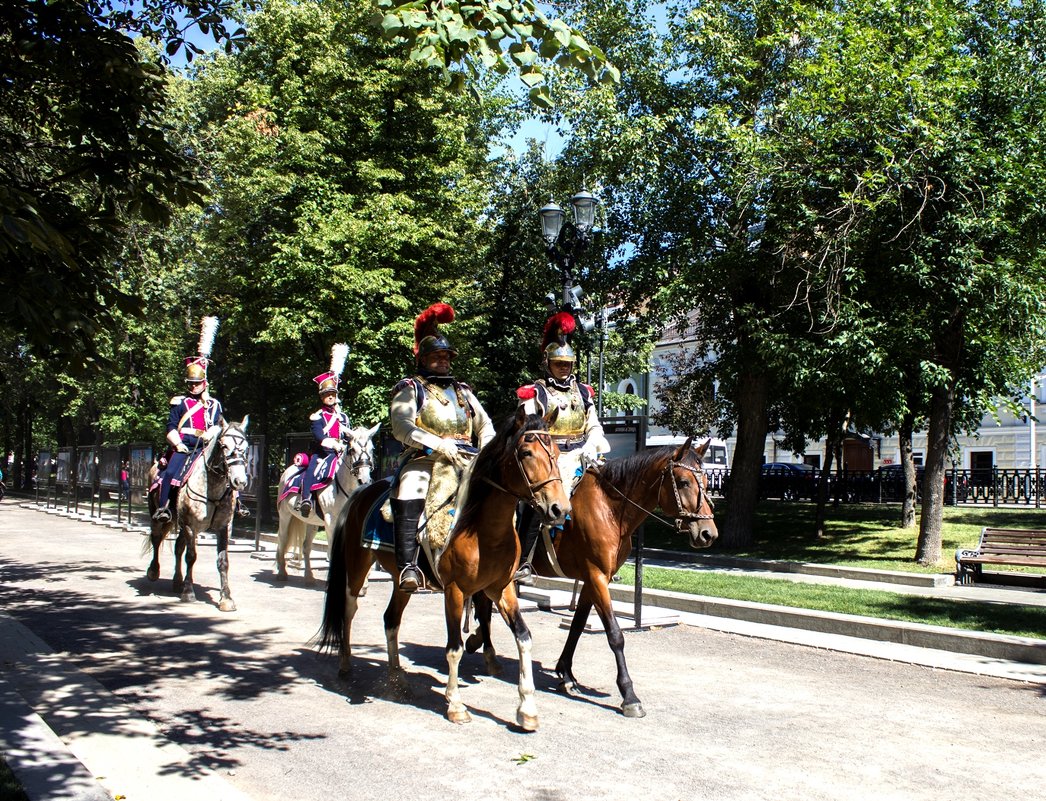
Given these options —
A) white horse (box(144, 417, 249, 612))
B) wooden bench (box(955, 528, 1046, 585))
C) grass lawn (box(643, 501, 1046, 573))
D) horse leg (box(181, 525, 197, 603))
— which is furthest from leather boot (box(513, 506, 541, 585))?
grass lawn (box(643, 501, 1046, 573))

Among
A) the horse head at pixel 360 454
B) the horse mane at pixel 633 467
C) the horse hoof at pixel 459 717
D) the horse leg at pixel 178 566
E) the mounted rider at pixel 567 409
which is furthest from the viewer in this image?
the horse head at pixel 360 454

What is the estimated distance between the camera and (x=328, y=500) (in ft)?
44.7

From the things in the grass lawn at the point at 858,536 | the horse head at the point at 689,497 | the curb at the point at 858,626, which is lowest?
the curb at the point at 858,626

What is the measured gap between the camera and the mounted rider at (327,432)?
44.6 feet

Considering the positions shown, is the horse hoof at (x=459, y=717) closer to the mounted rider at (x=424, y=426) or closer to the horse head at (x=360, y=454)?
the mounted rider at (x=424, y=426)

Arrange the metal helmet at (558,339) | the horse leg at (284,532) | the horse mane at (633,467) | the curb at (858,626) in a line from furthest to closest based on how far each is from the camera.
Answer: the horse leg at (284,532) → the curb at (858,626) → the metal helmet at (558,339) → the horse mane at (633,467)

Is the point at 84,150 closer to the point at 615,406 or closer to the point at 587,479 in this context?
the point at 587,479

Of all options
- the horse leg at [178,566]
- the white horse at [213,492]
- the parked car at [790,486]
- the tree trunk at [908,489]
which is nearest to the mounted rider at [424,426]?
the white horse at [213,492]

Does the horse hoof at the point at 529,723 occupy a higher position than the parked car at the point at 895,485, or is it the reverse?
the parked car at the point at 895,485

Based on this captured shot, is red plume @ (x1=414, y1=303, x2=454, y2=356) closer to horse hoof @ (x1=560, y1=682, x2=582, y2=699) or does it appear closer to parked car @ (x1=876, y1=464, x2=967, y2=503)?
horse hoof @ (x1=560, y1=682, x2=582, y2=699)

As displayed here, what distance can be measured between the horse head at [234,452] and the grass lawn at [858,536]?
11771mm

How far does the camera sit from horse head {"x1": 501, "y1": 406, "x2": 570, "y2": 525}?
20.0 feet

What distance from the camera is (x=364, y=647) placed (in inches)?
379

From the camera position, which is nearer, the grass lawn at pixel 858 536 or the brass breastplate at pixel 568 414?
the brass breastplate at pixel 568 414
